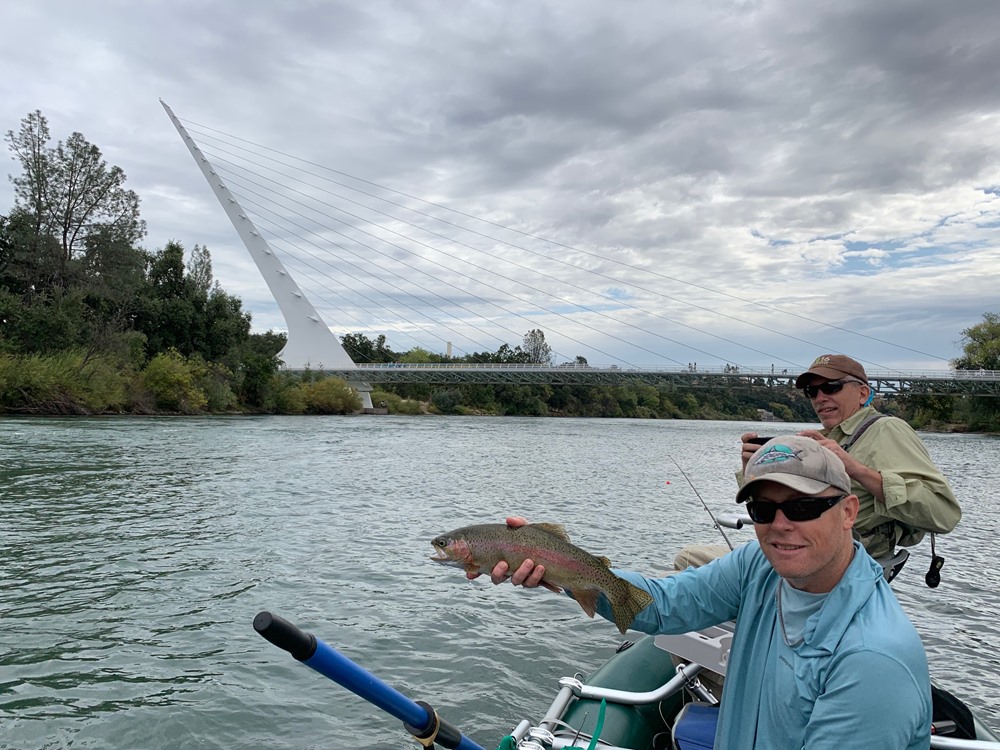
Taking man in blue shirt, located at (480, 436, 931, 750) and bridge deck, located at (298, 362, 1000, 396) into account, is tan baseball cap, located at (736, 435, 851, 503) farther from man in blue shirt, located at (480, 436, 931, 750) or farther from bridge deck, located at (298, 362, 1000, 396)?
bridge deck, located at (298, 362, 1000, 396)

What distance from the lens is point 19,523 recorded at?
12.3 m

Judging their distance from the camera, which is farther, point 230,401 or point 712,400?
point 712,400

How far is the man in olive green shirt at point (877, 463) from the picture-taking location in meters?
3.66

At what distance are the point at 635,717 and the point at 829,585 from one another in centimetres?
217

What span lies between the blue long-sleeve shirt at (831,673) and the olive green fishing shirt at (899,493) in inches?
54.1

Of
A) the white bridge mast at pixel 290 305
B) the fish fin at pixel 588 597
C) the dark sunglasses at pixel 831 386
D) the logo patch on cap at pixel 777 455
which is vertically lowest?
the fish fin at pixel 588 597

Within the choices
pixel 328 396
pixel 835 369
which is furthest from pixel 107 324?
pixel 835 369

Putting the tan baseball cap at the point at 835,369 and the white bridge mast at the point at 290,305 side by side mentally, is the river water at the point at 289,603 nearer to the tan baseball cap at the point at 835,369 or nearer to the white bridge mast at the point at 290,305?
the tan baseball cap at the point at 835,369

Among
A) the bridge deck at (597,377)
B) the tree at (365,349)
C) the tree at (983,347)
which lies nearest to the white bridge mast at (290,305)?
the bridge deck at (597,377)

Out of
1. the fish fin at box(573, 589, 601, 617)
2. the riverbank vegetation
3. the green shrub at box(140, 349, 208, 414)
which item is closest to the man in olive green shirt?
the fish fin at box(573, 589, 601, 617)

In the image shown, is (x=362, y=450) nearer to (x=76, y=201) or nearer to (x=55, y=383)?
(x=55, y=383)

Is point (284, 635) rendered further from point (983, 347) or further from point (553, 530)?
point (983, 347)

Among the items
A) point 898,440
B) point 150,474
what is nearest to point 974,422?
point 150,474

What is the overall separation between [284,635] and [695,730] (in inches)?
89.2
